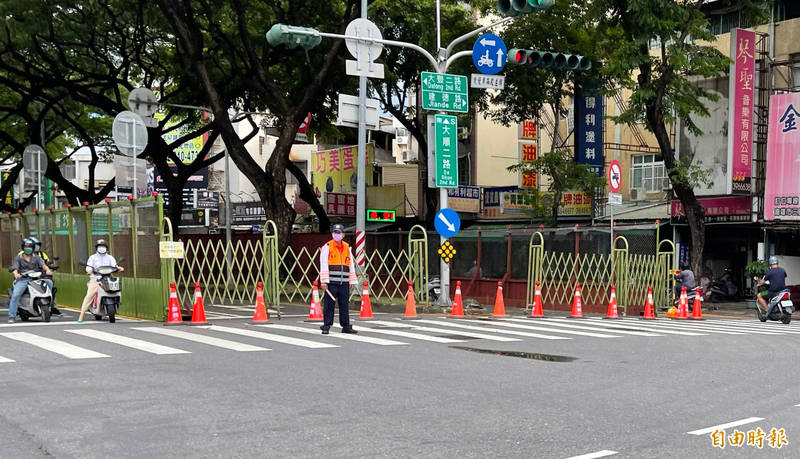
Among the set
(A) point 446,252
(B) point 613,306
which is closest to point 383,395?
(A) point 446,252

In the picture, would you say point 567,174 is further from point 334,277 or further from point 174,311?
point 334,277

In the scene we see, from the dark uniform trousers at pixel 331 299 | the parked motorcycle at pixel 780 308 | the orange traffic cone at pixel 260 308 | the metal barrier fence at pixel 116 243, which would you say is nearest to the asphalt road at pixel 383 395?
the dark uniform trousers at pixel 331 299

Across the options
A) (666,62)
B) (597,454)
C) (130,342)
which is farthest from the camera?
(666,62)

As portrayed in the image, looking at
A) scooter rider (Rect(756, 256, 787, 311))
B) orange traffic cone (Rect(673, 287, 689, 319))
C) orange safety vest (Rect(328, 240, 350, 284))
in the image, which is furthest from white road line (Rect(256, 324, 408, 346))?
scooter rider (Rect(756, 256, 787, 311))

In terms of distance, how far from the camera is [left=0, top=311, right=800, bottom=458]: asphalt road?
6.58 meters

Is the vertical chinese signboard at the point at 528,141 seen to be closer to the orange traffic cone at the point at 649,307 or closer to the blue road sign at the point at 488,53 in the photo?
the orange traffic cone at the point at 649,307

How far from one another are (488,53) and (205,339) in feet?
37.6

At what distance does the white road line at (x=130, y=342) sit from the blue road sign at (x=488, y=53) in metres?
11.4

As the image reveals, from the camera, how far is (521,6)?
1603 centimetres

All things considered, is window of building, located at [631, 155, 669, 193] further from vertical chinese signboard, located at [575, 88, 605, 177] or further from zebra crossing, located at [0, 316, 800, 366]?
zebra crossing, located at [0, 316, 800, 366]

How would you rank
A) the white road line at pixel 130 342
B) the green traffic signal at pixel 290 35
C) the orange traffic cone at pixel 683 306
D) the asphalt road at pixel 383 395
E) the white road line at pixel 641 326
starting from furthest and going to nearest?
the orange traffic cone at pixel 683 306 < the green traffic signal at pixel 290 35 < the white road line at pixel 641 326 < the white road line at pixel 130 342 < the asphalt road at pixel 383 395

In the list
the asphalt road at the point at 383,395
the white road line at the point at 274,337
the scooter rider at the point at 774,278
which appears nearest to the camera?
the asphalt road at the point at 383,395

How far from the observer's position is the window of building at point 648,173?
35.2m

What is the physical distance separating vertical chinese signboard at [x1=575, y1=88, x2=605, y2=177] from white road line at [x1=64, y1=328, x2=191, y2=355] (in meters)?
21.5
